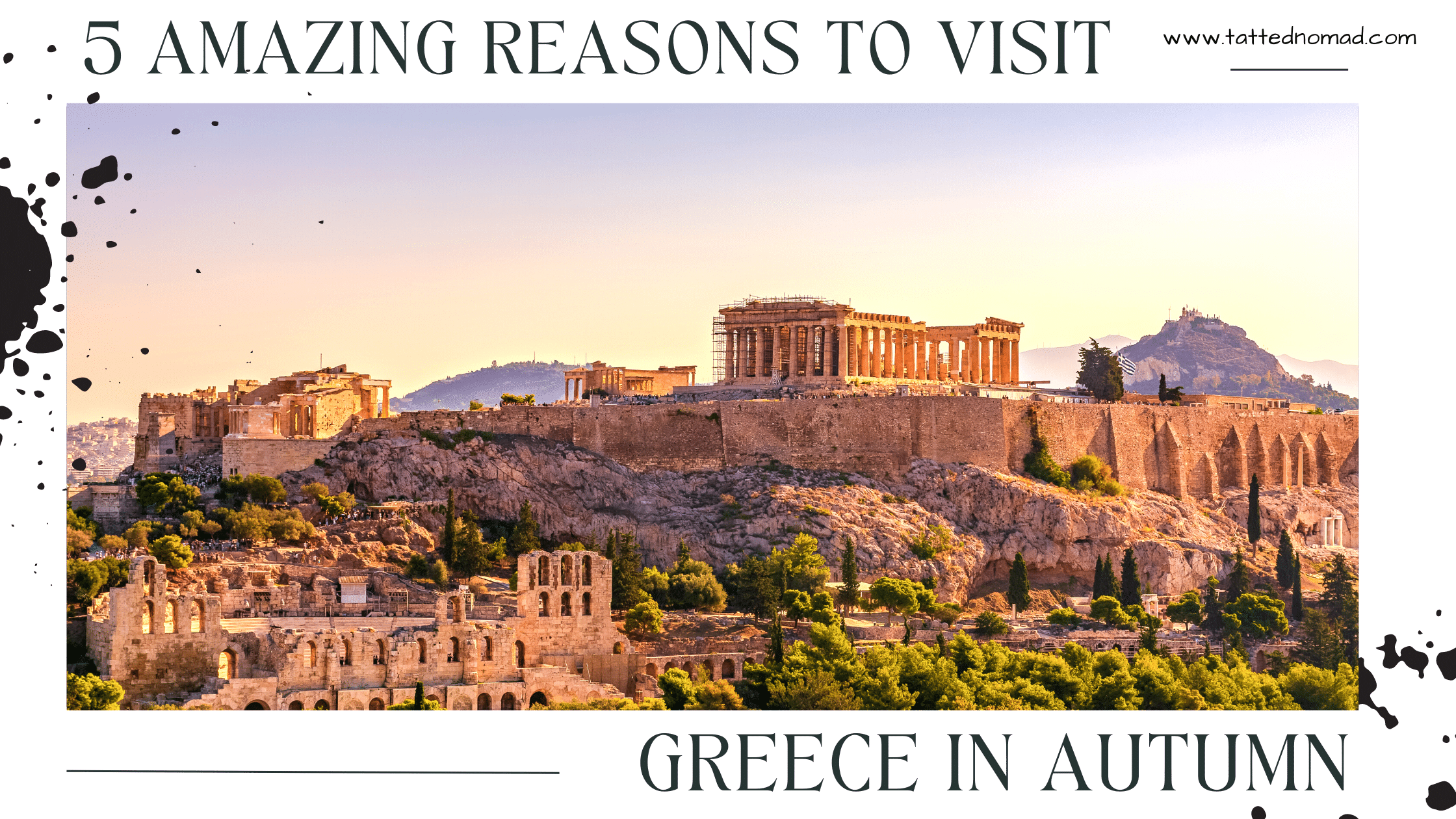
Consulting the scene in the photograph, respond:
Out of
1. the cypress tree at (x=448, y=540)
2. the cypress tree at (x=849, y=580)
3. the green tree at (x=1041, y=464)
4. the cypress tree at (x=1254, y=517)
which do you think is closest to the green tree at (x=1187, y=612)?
the cypress tree at (x=849, y=580)

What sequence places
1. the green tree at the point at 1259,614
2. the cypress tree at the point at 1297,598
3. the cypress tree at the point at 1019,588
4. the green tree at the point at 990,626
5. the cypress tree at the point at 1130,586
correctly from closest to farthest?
the green tree at the point at 990,626
the green tree at the point at 1259,614
the cypress tree at the point at 1297,598
the cypress tree at the point at 1130,586
the cypress tree at the point at 1019,588

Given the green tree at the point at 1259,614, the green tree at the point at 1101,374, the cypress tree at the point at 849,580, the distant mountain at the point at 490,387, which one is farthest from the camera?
the distant mountain at the point at 490,387

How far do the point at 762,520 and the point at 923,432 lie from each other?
7.65 meters

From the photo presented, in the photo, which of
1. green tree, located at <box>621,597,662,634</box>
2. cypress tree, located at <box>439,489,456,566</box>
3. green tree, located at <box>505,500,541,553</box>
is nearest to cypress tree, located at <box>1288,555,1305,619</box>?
green tree, located at <box>505,500,541,553</box>

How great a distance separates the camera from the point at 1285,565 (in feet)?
195

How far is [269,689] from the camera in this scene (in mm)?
42500

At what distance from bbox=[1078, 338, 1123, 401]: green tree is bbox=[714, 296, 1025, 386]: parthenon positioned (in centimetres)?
284

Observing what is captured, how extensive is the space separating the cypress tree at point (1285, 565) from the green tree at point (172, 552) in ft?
88.7

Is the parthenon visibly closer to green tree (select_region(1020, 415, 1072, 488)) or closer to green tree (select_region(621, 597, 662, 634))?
green tree (select_region(1020, 415, 1072, 488))

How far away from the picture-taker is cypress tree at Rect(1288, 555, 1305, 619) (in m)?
55.8

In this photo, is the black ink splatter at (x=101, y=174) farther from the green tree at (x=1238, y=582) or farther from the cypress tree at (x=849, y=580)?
the green tree at (x=1238, y=582)
